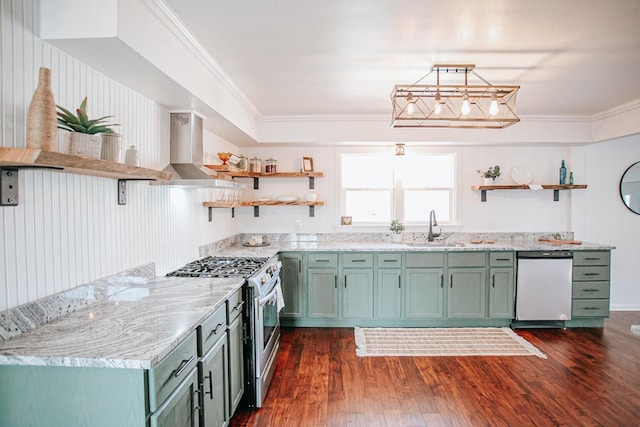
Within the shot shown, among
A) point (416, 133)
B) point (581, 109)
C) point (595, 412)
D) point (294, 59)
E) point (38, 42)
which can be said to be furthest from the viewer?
point (416, 133)

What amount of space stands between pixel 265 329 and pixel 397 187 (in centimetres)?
273

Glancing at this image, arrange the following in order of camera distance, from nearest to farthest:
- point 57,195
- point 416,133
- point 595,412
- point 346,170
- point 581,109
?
point 57,195
point 595,412
point 581,109
point 416,133
point 346,170

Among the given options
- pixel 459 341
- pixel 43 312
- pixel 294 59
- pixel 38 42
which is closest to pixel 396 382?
pixel 459 341

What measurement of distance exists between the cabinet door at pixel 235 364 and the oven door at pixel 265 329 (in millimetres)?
134

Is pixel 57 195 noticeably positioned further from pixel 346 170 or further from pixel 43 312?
pixel 346 170

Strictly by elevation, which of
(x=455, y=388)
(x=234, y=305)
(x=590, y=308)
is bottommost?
(x=455, y=388)

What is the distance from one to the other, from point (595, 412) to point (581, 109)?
314 cm

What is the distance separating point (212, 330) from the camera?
1.92m

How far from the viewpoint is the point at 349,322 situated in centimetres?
413

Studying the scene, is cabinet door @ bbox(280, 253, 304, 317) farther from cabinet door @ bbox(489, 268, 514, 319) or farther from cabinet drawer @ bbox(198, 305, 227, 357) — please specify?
cabinet door @ bbox(489, 268, 514, 319)

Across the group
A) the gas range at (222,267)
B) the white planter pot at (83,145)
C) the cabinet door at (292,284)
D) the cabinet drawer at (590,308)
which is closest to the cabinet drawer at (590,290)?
the cabinet drawer at (590,308)

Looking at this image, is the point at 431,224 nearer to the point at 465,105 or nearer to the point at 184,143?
the point at 465,105

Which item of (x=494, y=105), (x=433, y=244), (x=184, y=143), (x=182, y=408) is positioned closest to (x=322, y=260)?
(x=433, y=244)

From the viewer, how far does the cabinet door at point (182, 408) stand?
4.49 ft
